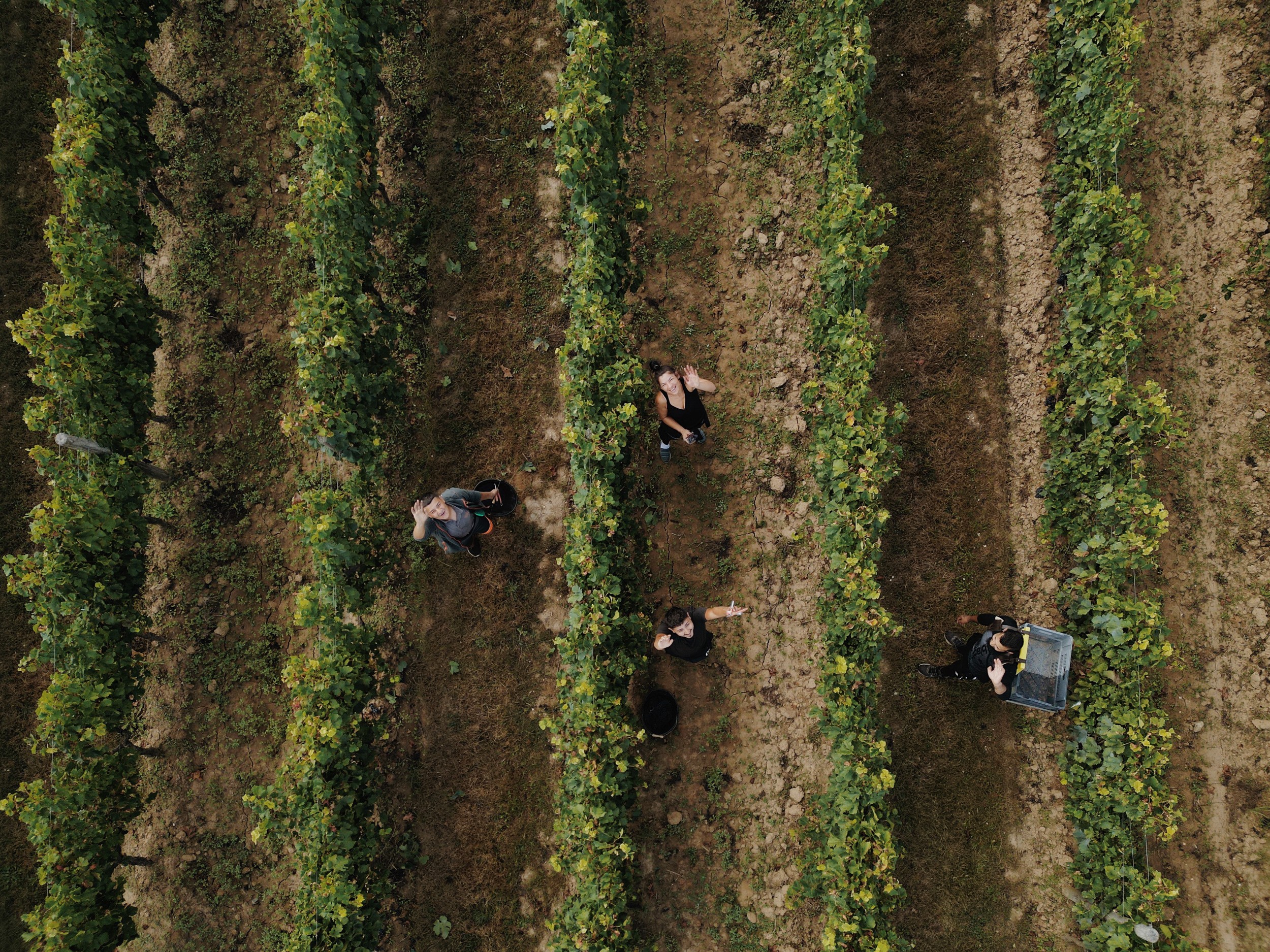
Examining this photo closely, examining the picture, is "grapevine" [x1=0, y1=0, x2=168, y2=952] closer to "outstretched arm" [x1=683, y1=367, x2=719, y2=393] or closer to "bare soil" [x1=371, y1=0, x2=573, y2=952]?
"bare soil" [x1=371, y1=0, x2=573, y2=952]

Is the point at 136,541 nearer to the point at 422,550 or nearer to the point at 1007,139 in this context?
the point at 422,550

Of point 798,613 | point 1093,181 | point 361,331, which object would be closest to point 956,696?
point 798,613

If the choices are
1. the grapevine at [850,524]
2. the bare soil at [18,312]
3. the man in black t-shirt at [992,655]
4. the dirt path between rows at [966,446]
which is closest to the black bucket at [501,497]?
the grapevine at [850,524]

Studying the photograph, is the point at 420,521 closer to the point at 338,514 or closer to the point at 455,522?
the point at 455,522

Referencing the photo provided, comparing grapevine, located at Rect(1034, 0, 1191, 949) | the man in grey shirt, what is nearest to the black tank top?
the man in grey shirt

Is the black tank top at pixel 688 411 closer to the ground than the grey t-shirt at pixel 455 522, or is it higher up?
higher up

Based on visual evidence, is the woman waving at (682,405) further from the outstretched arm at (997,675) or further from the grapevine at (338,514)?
the outstretched arm at (997,675)

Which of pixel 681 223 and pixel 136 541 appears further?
pixel 681 223

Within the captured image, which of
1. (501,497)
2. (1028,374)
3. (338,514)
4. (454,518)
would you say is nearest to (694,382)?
(501,497)
